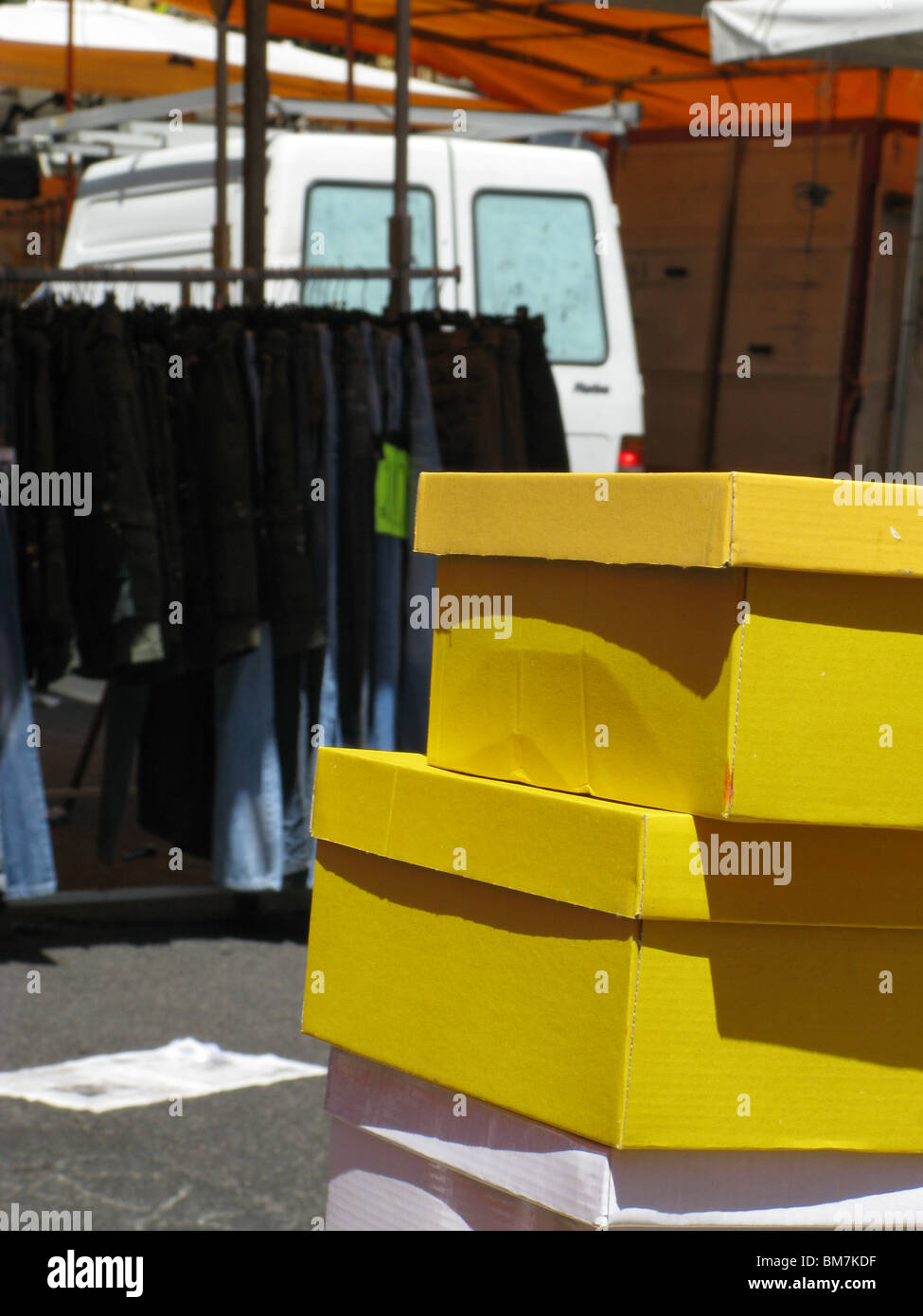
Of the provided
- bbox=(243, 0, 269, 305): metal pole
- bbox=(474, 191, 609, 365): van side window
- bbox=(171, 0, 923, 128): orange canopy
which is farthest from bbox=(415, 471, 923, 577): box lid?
bbox=(171, 0, 923, 128): orange canopy

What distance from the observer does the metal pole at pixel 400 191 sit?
4.95 m

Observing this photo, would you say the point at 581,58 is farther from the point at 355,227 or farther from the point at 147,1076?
the point at 147,1076

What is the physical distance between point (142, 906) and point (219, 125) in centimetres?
248

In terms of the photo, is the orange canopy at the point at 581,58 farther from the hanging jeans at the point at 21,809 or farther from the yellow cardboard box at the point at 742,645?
the yellow cardboard box at the point at 742,645

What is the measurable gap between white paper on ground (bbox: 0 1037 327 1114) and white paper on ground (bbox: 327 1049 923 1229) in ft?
6.20

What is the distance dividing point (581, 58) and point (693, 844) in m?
9.31

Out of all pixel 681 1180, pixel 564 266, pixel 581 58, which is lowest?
pixel 681 1180

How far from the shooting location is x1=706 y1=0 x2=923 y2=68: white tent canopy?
15.0 ft

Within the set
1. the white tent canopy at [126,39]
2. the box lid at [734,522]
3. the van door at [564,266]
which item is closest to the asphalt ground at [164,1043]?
the box lid at [734,522]

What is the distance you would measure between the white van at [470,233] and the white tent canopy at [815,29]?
6.61ft

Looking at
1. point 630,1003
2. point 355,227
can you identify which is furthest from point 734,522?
point 355,227

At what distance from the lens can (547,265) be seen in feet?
22.8

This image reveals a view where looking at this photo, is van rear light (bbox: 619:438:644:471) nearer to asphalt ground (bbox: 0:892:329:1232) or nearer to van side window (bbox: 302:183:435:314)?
van side window (bbox: 302:183:435:314)
